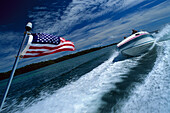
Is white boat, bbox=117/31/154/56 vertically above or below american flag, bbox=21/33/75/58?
below

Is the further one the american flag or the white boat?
A: the white boat

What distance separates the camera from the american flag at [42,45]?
320 centimetres

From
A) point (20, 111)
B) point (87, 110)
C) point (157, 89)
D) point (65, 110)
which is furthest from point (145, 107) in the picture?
point (20, 111)

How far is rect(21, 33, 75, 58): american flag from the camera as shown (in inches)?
126

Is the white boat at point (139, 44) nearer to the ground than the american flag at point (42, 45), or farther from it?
nearer to the ground

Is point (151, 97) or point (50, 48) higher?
point (50, 48)

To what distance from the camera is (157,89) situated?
3512 mm

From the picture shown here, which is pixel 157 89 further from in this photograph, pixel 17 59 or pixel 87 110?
pixel 17 59

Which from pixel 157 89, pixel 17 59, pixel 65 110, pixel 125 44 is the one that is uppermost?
pixel 17 59

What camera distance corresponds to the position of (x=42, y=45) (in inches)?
136

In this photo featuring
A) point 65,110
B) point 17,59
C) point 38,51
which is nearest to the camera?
point 17,59

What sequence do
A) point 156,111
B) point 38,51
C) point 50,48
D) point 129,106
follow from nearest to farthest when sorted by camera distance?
point 156,111 < point 129,106 < point 38,51 < point 50,48

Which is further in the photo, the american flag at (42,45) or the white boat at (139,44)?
the white boat at (139,44)

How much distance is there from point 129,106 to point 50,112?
3.57 meters
